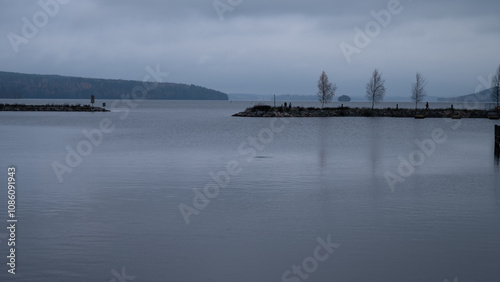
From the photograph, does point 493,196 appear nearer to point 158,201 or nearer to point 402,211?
point 402,211

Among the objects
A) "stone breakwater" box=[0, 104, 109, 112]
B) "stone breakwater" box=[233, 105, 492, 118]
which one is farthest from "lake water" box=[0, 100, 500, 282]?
"stone breakwater" box=[0, 104, 109, 112]

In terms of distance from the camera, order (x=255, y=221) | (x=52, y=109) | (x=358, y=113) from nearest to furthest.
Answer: (x=255, y=221) → (x=358, y=113) → (x=52, y=109)

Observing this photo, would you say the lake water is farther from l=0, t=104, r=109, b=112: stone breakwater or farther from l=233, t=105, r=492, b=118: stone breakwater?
l=0, t=104, r=109, b=112: stone breakwater

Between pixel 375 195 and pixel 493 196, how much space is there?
404 centimetres

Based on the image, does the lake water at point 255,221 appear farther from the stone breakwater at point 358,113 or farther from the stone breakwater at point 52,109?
the stone breakwater at point 52,109

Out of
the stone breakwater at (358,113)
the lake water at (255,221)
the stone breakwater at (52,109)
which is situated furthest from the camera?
the stone breakwater at (52,109)

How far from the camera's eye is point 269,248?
11.6 meters

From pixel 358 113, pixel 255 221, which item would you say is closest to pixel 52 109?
pixel 358 113

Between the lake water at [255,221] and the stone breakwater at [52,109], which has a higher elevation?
the stone breakwater at [52,109]

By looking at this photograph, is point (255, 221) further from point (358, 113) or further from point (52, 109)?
point (52, 109)

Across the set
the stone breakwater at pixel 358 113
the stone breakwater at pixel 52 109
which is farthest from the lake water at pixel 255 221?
the stone breakwater at pixel 52 109

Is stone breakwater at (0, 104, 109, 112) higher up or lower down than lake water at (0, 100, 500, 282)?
higher up

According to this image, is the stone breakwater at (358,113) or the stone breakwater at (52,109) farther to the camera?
the stone breakwater at (52,109)

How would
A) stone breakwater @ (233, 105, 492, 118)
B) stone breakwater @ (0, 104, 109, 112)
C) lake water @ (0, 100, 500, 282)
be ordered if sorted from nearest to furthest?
lake water @ (0, 100, 500, 282)
stone breakwater @ (233, 105, 492, 118)
stone breakwater @ (0, 104, 109, 112)
